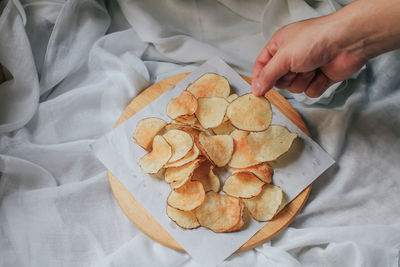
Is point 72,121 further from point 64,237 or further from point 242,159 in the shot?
Result: point 242,159

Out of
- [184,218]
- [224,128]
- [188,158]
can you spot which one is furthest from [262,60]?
[184,218]

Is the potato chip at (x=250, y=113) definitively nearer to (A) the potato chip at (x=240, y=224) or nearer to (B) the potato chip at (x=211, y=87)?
(B) the potato chip at (x=211, y=87)

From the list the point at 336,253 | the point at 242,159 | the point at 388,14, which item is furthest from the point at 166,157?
the point at 388,14

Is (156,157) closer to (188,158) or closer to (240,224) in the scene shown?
(188,158)

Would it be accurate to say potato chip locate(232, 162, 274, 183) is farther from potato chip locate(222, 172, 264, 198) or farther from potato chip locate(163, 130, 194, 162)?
potato chip locate(163, 130, 194, 162)

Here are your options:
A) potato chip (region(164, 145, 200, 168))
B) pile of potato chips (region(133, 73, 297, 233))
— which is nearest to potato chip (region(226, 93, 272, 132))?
pile of potato chips (region(133, 73, 297, 233))

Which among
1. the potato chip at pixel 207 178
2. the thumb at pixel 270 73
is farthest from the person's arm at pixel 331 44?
the potato chip at pixel 207 178
